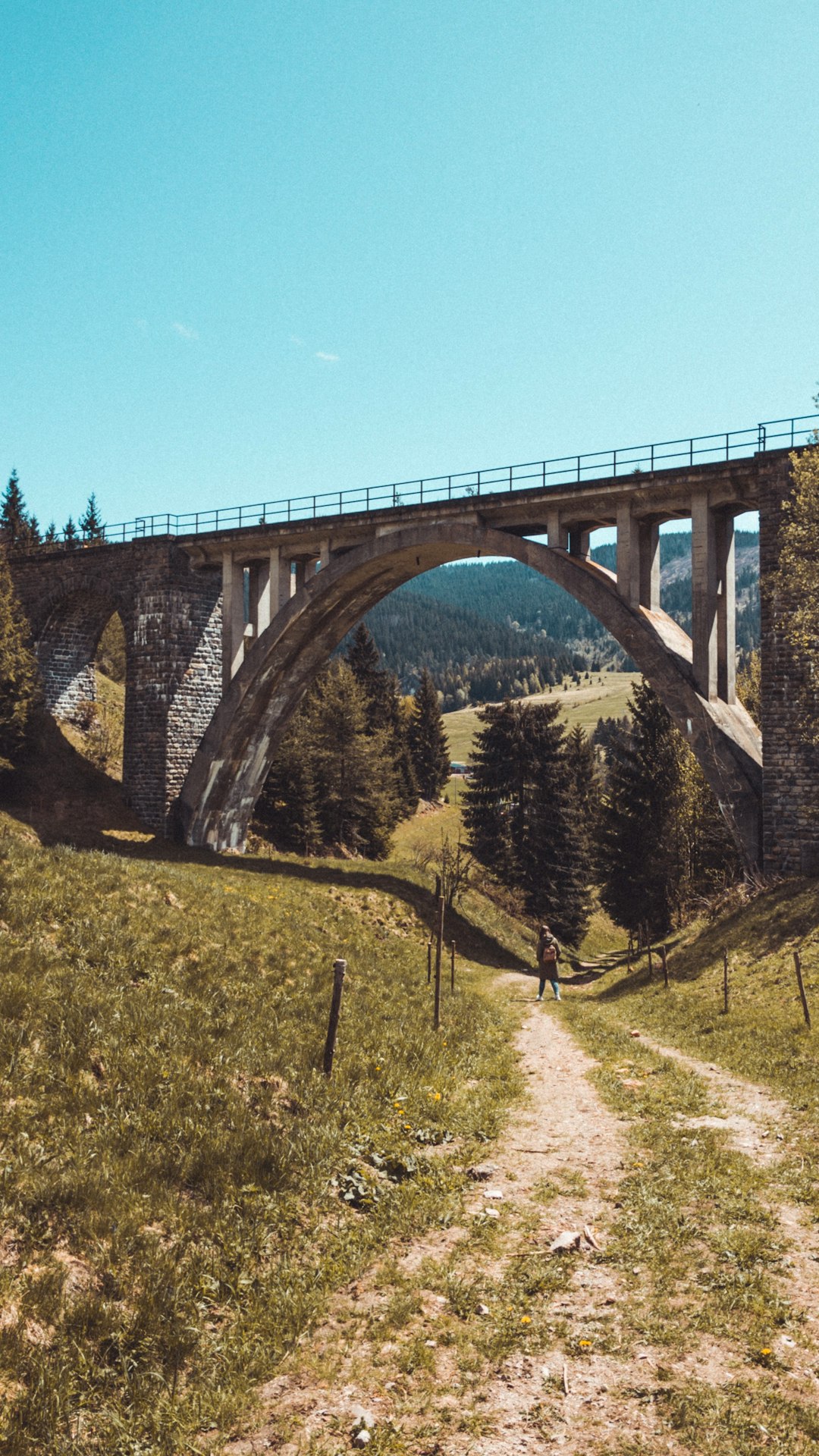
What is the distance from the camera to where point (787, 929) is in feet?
72.2

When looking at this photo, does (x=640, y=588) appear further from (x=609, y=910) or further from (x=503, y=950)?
(x=609, y=910)

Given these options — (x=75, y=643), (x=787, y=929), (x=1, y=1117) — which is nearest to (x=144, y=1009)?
(x=1, y=1117)

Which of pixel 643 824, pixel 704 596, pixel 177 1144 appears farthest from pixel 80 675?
pixel 177 1144

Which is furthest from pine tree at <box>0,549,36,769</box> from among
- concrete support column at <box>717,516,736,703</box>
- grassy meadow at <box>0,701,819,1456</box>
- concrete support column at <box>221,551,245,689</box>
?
concrete support column at <box>717,516,736,703</box>

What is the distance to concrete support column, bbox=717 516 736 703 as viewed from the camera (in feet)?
94.8

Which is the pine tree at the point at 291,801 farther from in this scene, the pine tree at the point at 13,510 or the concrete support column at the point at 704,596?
the pine tree at the point at 13,510

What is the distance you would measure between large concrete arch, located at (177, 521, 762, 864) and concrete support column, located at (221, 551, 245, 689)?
933 mm

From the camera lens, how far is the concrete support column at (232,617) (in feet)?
126

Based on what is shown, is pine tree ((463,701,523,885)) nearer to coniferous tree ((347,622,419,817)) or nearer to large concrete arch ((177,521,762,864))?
large concrete arch ((177,521,762,864))

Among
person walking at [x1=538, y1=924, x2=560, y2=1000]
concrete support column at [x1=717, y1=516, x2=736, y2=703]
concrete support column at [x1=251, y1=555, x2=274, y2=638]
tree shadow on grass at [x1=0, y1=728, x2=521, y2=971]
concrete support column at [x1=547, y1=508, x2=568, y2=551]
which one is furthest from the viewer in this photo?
concrete support column at [x1=251, y1=555, x2=274, y2=638]

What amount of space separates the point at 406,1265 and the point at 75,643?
4044cm

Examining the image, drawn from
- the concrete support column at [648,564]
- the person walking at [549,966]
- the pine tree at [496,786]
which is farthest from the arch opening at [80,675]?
the person walking at [549,966]

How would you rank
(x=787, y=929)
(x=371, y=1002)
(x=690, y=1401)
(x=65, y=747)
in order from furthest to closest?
(x=65, y=747) → (x=787, y=929) → (x=371, y=1002) → (x=690, y=1401)

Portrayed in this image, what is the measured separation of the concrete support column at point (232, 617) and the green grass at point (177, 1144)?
2295cm
